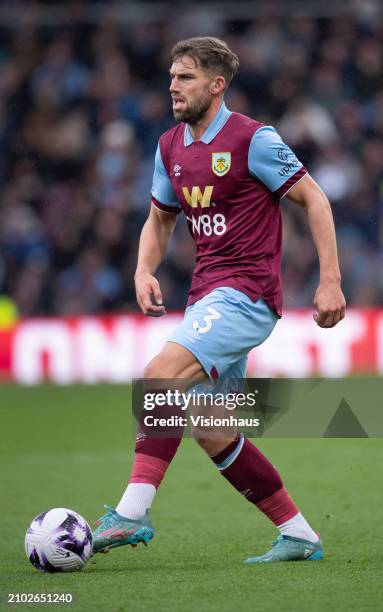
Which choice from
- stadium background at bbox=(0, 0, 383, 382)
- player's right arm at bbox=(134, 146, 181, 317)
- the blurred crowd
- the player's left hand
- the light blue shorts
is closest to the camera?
the player's left hand

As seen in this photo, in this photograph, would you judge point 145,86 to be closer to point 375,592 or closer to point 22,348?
point 22,348

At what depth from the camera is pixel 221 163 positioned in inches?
199

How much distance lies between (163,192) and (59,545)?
160 centimetres

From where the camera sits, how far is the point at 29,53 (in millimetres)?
15938

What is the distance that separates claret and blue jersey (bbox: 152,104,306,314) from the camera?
16.3 feet

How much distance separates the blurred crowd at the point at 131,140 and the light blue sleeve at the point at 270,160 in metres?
8.95

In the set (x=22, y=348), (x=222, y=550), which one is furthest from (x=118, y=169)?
(x=222, y=550)

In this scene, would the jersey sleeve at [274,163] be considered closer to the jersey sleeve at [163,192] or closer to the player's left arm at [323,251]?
the player's left arm at [323,251]

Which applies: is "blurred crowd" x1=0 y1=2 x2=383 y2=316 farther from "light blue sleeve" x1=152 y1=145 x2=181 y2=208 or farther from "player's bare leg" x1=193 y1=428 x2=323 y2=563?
"player's bare leg" x1=193 y1=428 x2=323 y2=563

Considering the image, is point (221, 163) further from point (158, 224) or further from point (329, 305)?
point (329, 305)

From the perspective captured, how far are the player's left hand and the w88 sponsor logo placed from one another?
0.58 metres

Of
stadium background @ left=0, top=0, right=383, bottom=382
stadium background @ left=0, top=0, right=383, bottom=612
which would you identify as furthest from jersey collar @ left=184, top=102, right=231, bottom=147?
stadium background @ left=0, top=0, right=383, bottom=382

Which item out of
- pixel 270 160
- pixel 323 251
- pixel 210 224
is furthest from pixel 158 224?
pixel 323 251

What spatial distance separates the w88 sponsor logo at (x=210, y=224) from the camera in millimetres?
5066
